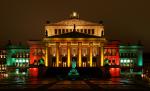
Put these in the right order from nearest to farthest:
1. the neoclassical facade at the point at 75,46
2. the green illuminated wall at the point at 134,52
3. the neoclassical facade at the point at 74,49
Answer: the neoclassical facade at the point at 74,49 → the neoclassical facade at the point at 75,46 → the green illuminated wall at the point at 134,52

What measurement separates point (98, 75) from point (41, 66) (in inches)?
649

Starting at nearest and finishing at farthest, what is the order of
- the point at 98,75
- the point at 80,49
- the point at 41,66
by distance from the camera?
1. the point at 98,75
2. the point at 41,66
3. the point at 80,49

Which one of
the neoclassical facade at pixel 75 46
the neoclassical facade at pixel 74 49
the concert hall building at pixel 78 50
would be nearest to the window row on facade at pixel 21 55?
the concert hall building at pixel 78 50

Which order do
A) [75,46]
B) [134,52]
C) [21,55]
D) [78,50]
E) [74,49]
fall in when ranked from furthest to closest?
1. [21,55]
2. [134,52]
3. [74,49]
4. [75,46]
5. [78,50]

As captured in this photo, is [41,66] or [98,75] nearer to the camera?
[98,75]

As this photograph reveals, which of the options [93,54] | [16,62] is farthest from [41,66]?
[16,62]

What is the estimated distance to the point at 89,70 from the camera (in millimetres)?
114938

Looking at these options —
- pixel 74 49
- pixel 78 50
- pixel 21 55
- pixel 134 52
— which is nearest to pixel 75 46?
pixel 74 49

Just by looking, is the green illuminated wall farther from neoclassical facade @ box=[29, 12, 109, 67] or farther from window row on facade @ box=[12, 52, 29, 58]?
window row on facade @ box=[12, 52, 29, 58]

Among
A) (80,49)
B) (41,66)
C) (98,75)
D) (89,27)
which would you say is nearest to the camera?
(98,75)

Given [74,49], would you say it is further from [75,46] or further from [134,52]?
[134,52]

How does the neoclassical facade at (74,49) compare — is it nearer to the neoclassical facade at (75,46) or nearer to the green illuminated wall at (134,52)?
the neoclassical facade at (75,46)

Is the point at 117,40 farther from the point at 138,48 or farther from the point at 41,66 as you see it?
the point at 41,66

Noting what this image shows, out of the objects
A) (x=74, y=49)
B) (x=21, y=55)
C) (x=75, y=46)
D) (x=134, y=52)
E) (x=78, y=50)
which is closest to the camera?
(x=78, y=50)
